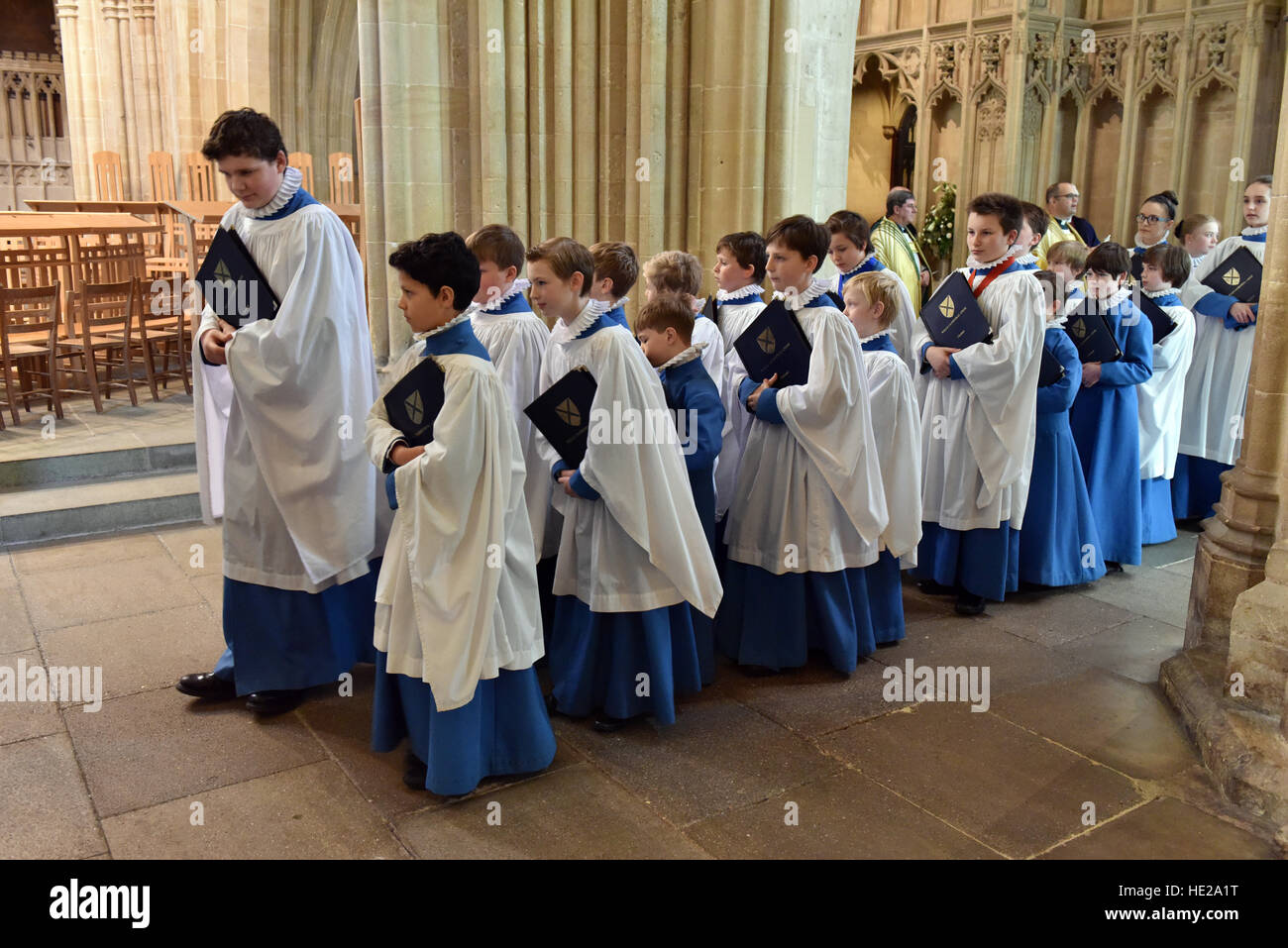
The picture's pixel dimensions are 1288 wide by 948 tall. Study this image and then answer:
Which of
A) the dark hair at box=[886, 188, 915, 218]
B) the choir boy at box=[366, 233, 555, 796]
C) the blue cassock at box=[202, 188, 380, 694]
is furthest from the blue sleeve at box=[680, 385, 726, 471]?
the dark hair at box=[886, 188, 915, 218]

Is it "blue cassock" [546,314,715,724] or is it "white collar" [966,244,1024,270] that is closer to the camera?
"blue cassock" [546,314,715,724]

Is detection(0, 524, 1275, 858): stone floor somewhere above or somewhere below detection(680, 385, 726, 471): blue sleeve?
below

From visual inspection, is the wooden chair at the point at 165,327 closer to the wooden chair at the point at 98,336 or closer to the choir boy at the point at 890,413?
the wooden chair at the point at 98,336

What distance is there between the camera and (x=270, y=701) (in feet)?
12.1

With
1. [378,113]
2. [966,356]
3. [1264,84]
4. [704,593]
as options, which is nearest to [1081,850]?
[704,593]

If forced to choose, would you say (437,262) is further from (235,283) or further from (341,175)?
(341,175)

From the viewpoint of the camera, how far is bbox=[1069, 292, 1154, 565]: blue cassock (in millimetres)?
5359

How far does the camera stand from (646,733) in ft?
11.8

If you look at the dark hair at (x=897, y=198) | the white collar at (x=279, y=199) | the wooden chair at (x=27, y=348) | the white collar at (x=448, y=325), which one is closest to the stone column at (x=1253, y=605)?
the white collar at (x=448, y=325)

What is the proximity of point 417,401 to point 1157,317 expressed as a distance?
4442mm

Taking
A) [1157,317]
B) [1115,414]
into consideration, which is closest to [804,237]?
[1115,414]

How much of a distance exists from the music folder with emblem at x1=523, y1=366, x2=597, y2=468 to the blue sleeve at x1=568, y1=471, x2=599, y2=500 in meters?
0.08

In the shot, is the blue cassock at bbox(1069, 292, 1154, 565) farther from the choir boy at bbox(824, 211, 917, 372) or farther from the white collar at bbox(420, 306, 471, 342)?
the white collar at bbox(420, 306, 471, 342)

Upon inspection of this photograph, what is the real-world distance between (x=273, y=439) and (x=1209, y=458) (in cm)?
540
